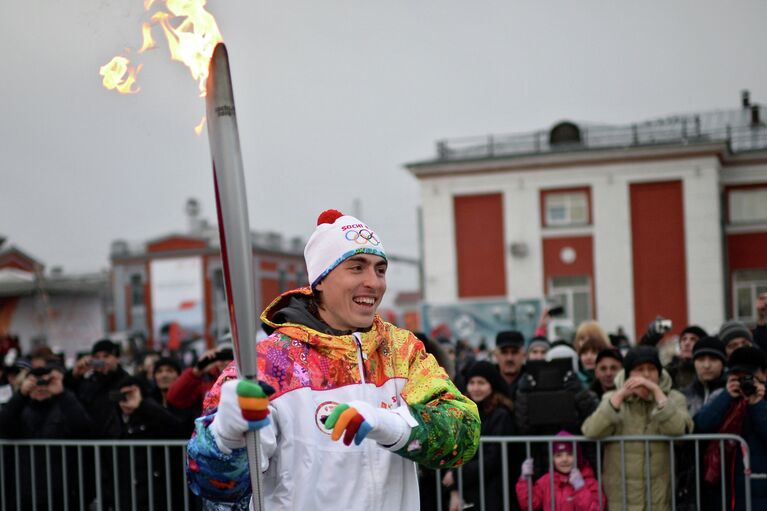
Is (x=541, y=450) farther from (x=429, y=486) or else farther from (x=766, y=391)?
(x=766, y=391)

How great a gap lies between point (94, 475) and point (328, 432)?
12.8 ft

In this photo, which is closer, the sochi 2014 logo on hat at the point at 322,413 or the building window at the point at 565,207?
the sochi 2014 logo on hat at the point at 322,413

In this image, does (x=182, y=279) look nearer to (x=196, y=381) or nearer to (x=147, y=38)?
(x=196, y=381)

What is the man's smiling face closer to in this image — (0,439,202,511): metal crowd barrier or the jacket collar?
the jacket collar

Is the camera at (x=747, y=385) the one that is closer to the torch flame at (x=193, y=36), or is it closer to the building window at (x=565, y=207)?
the torch flame at (x=193, y=36)

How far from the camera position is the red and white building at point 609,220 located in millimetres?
24812

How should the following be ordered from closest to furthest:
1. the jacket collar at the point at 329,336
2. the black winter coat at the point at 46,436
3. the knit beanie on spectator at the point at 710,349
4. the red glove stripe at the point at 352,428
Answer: the red glove stripe at the point at 352,428
the jacket collar at the point at 329,336
the knit beanie on spectator at the point at 710,349
the black winter coat at the point at 46,436

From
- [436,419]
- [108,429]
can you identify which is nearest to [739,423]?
[436,419]

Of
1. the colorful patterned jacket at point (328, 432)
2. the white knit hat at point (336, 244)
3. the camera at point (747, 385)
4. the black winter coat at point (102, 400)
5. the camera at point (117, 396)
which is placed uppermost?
the white knit hat at point (336, 244)

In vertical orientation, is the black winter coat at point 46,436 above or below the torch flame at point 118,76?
below

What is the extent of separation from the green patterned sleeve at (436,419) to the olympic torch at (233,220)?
417 mm

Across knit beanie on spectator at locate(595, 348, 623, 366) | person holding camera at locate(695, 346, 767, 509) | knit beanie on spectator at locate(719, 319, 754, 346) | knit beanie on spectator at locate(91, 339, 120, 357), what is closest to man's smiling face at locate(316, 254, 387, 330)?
person holding camera at locate(695, 346, 767, 509)

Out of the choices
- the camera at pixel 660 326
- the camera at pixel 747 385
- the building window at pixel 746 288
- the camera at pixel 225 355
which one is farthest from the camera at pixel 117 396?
the building window at pixel 746 288

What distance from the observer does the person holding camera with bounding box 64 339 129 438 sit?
566 centimetres
